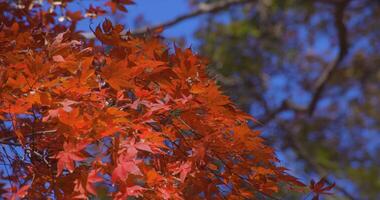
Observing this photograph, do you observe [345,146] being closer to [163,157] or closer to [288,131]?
[288,131]

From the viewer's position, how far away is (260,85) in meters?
8.06

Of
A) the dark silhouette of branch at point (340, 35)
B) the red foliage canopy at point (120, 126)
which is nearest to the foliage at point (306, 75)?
the dark silhouette of branch at point (340, 35)

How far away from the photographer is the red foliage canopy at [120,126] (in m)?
1.63

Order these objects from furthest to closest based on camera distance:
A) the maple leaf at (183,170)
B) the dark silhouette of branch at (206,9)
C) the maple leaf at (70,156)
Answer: the dark silhouette of branch at (206,9), the maple leaf at (183,170), the maple leaf at (70,156)

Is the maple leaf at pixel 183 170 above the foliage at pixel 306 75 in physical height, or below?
below

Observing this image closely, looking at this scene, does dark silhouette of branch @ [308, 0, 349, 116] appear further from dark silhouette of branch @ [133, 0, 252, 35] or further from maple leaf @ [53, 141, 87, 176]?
maple leaf @ [53, 141, 87, 176]

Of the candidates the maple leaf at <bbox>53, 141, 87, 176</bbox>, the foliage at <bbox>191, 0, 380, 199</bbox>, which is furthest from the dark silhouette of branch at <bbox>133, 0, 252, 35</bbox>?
the maple leaf at <bbox>53, 141, 87, 176</bbox>

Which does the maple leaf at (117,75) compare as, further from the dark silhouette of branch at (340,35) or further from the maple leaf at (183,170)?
the dark silhouette of branch at (340,35)

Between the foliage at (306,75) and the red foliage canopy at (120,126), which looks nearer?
the red foliage canopy at (120,126)

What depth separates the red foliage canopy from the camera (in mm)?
1631

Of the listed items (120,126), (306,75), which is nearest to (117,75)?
(120,126)

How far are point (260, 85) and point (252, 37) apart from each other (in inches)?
27.6

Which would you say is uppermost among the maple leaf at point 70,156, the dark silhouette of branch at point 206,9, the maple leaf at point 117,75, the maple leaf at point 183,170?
the dark silhouette of branch at point 206,9

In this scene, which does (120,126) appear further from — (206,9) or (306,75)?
(306,75)
